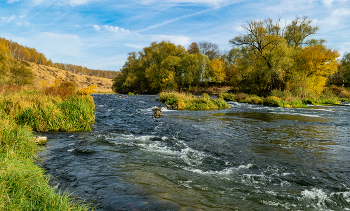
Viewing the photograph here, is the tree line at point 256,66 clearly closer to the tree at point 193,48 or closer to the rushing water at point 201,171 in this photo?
the tree at point 193,48

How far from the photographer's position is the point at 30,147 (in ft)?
17.6

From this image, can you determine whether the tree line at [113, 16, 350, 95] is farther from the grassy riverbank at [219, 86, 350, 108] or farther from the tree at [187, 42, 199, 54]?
the tree at [187, 42, 199, 54]

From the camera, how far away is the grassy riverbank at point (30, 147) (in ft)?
8.64

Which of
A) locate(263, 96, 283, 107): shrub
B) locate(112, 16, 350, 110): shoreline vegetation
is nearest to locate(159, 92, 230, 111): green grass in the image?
locate(112, 16, 350, 110): shoreline vegetation

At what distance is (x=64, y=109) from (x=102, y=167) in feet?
19.1

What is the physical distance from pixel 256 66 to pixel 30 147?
126ft

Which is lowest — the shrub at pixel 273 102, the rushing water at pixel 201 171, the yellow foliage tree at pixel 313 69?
the rushing water at pixel 201 171

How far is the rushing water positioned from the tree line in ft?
94.1

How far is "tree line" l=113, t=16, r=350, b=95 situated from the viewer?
1294 inches

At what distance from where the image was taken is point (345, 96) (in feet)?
123

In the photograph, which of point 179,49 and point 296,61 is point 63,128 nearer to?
point 296,61

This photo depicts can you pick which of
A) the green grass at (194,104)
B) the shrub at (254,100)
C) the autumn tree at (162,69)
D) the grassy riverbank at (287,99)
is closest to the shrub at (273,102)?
the grassy riverbank at (287,99)

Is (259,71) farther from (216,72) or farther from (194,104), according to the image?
(194,104)

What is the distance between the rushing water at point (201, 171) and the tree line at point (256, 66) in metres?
28.7
